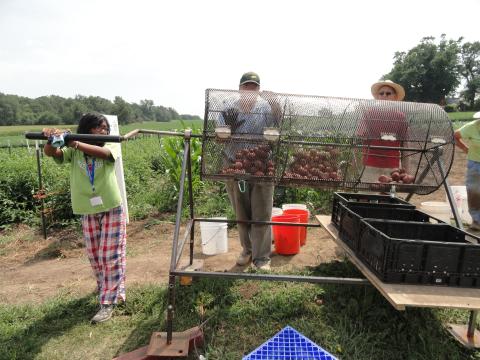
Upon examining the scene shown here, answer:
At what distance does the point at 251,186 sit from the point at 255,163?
2.94 feet

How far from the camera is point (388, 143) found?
137 inches

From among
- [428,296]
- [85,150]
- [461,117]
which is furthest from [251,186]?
[461,117]

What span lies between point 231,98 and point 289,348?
7.12 ft

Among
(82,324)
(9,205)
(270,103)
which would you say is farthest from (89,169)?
(9,205)

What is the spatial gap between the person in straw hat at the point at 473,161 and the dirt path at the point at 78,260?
215 cm

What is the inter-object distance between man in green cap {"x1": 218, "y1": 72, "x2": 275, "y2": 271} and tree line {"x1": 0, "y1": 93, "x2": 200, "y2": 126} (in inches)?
2465

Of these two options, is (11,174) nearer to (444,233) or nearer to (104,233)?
(104,233)

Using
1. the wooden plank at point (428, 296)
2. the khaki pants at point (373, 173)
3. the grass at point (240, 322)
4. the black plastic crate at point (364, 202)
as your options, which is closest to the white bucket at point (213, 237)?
the grass at point (240, 322)

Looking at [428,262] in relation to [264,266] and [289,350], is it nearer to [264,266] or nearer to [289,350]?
[289,350]

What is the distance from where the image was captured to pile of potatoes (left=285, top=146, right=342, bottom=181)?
3.11 metres

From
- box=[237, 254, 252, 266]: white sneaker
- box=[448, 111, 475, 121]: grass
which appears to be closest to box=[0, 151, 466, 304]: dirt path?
box=[237, 254, 252, 266]: white sneaker

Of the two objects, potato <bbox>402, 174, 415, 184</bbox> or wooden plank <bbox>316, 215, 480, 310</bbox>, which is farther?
potato <bbox>402, 174, 415, 184</bbox>

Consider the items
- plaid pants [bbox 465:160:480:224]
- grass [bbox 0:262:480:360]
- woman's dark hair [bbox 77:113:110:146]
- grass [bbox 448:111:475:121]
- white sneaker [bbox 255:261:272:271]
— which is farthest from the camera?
grass [bbox 448:111:475:121]

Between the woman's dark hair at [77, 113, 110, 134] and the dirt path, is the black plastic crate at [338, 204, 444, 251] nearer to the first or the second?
the dirt path
